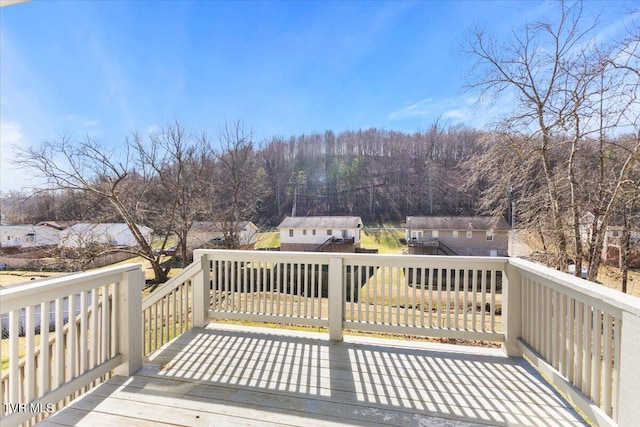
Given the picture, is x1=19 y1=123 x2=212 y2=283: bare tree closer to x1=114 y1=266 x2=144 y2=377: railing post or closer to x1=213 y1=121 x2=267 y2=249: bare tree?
x1=213 y1=121 x2=267 y2=249: bare tree

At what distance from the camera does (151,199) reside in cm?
1452

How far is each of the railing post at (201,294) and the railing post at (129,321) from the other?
3.43 ft

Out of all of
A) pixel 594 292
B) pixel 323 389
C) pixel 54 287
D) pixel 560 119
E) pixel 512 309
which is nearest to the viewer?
pixel 594 292

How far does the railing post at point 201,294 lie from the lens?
3.52m

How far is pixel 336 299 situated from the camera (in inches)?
124

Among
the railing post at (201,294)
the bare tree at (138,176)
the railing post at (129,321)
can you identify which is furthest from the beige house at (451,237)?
the railing post at (129,321)

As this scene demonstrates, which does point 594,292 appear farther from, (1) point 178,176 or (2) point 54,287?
(1) point 178,176

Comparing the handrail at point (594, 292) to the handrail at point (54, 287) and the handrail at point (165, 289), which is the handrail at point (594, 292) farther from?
the handrail at point (165, 289)

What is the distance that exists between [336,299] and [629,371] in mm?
2203

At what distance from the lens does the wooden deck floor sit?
190 centimetres

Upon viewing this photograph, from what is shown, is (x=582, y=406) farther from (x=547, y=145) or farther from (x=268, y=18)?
(x=268, y=18)

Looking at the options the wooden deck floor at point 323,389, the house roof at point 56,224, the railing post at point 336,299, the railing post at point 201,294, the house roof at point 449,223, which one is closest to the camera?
the wooden deck floor at point 323,389

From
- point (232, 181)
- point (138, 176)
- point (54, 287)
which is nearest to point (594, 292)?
point (54, 287)

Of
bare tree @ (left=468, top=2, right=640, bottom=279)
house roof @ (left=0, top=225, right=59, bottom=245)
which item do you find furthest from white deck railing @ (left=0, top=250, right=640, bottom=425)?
house roof @ (left=0, top=225, right=59, bottom=245)
